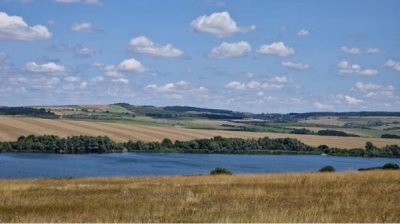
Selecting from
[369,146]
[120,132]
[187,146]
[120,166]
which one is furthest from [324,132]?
[120,166]

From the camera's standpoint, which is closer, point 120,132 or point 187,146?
point 187,146

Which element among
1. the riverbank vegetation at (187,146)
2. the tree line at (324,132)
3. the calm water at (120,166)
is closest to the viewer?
the calm water at (120,166)

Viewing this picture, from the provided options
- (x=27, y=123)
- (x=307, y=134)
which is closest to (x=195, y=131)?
(x=307, y=134)

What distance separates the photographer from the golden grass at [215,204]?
13.8 meters

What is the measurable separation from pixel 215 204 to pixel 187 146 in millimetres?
130125

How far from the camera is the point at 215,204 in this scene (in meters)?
17.2

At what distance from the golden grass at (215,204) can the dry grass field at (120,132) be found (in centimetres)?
11359

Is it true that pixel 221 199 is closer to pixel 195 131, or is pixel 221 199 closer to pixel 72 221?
pixel 72 221

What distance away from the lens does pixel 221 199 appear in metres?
18.9

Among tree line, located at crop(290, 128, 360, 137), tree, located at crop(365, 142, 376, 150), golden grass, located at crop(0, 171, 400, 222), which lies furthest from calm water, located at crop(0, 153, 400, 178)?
golden grass, located at crop(0, 171, 400, 222)

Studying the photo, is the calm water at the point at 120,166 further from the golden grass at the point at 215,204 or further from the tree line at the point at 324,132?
the golden grass at the point at 215,204

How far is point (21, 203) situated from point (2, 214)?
3.02 metres

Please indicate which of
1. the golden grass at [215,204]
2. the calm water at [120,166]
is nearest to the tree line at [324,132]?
the calm water at [120,166]

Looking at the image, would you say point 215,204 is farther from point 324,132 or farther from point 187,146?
point 324,132
